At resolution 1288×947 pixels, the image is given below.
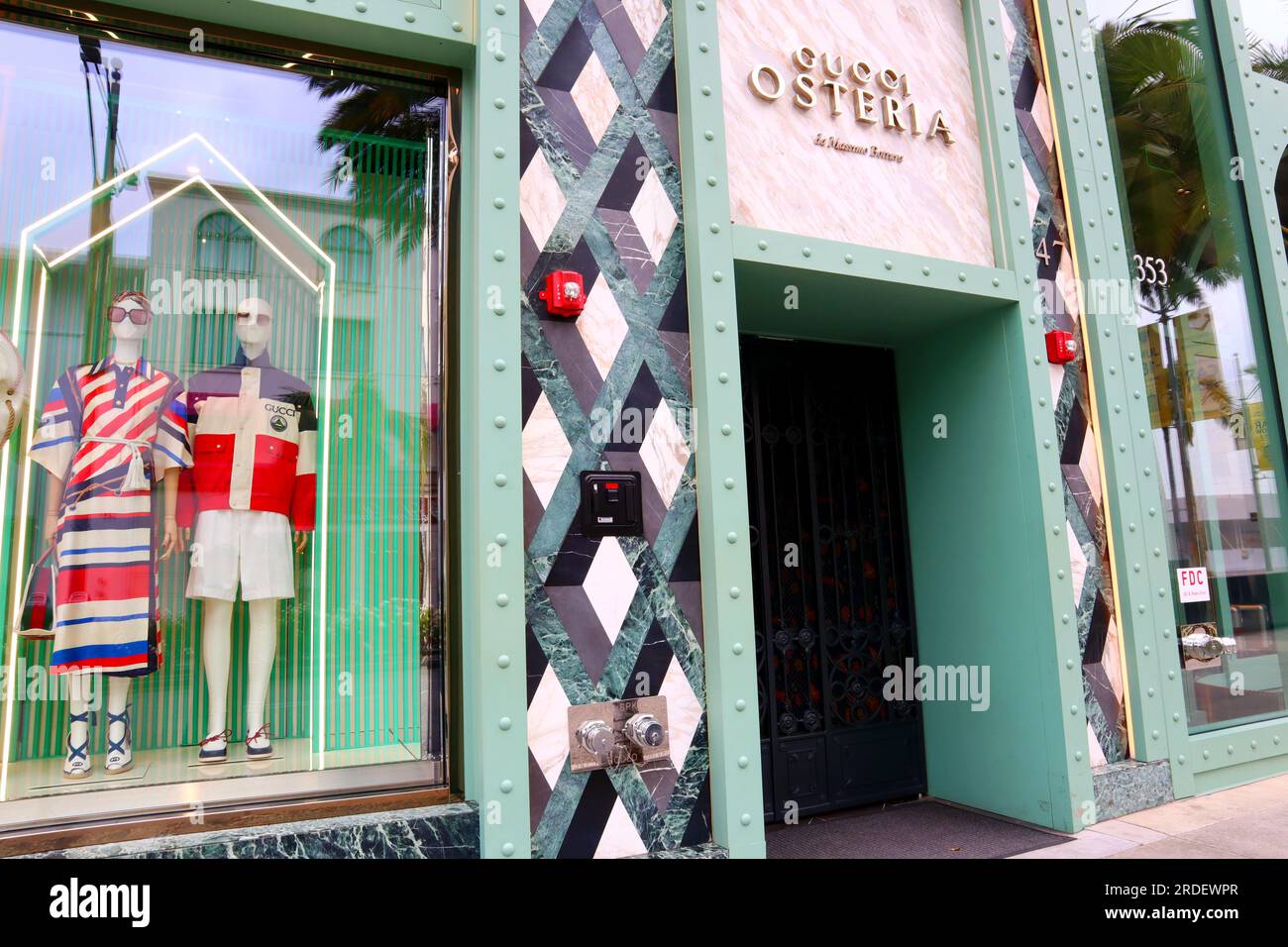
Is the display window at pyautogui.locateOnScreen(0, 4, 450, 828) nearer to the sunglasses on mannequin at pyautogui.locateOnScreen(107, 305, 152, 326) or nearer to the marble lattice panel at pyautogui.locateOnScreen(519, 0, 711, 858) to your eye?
the sunglasses on mannequin at pyautogui.locateOnScreen(107, 305, 152, 326)

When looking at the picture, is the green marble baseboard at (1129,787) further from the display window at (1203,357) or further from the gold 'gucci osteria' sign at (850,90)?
the gold 'gucci osteria' sign at (850,90)

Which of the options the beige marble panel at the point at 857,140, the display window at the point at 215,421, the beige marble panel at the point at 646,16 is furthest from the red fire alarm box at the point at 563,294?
the beige marble panel at the point at 646,16

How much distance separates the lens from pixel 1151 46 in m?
5.14

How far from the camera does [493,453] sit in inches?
111

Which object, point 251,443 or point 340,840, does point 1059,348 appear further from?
point 340,840

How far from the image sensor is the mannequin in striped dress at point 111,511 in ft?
8.61

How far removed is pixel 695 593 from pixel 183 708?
1829 millimetres

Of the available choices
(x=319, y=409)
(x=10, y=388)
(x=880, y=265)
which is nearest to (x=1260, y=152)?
(x=880, y=265)

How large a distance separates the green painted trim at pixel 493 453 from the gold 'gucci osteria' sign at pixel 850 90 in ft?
4.12

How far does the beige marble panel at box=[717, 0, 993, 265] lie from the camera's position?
3.61 metres

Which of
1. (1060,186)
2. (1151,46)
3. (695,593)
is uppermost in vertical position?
(1151,46)
